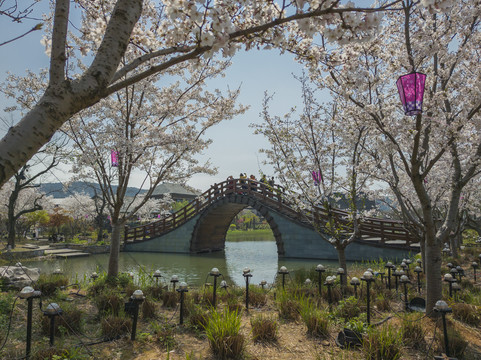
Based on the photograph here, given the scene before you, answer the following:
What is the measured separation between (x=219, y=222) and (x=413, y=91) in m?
22.9

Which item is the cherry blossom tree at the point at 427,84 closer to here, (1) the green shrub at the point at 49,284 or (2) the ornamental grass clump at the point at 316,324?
(2) the ornamental grass clump at the point at 316,324

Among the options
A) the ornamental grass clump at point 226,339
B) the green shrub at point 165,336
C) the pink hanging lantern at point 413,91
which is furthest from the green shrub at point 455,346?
the green shrub at point 165,336

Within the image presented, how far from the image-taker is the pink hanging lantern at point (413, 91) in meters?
A: 3.61

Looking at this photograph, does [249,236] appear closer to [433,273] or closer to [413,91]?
[433,273]

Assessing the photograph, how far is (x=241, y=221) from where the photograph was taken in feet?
175

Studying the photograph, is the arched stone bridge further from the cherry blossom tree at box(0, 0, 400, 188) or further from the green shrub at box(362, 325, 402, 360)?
the cherry blossom tree at box(0, 0, 400, 188)

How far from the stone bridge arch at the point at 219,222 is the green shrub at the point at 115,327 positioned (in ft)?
50.2

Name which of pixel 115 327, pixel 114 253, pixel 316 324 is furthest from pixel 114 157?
pixel 316 324

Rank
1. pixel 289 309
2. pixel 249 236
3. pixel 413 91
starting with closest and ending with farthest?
pixel 413 91 → pixel 289 309 → pixel 249 236

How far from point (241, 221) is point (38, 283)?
47.3 meters

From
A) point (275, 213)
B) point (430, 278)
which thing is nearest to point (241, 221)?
point (275, 213)

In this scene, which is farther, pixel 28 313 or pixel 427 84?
pixel 427 84

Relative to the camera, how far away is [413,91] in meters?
3.64

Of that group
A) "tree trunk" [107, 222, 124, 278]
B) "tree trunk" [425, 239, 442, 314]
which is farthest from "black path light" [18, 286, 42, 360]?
"tree trunk" [425, 239, 442, 314]
